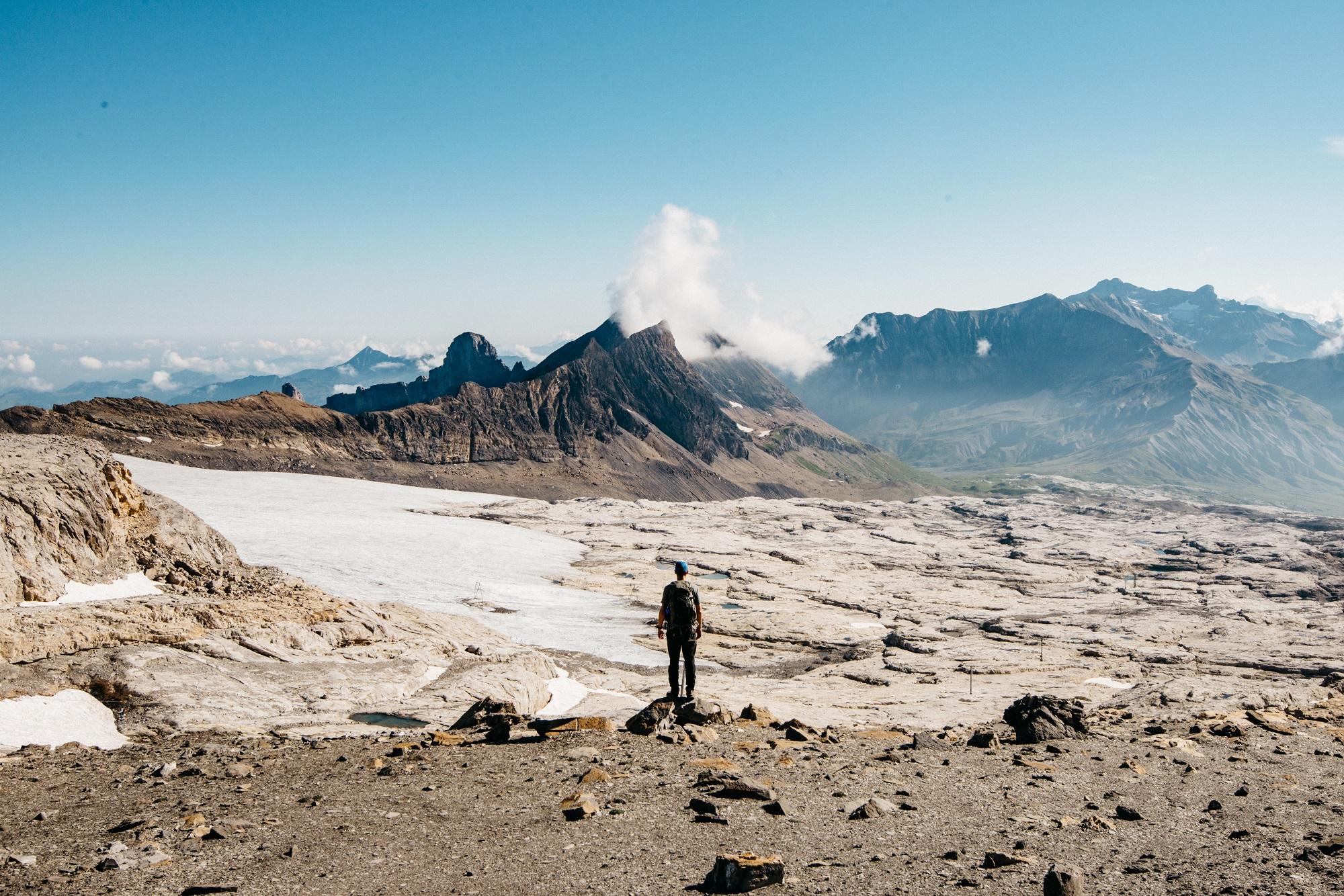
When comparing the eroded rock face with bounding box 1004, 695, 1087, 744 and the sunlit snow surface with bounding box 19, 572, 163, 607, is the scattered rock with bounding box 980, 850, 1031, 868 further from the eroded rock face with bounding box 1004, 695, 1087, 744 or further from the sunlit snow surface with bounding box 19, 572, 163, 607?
the sunlit snow surface with bounding box 19, 572, 163, 607

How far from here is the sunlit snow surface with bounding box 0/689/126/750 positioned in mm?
20250

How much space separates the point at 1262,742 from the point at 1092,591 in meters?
135

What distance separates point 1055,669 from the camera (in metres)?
76.3

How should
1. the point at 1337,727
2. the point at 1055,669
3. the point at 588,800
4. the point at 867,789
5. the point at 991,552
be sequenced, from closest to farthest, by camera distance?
the point at 588,800 → the point at 867,789 → the point at 1337,727 → the point at 1055,669 → the point at 991,552

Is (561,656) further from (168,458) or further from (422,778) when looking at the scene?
(168,458)

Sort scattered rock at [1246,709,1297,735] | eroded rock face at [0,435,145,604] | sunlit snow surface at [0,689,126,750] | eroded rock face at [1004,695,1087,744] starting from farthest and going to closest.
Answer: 1. eroded rock face at [0,435,145,604]
2. scattered rock at [1246,709,1297,735]
3. eroded rock face at [1004,695,1087,744]
4. sunlit snow surface at [0,689,126,750]

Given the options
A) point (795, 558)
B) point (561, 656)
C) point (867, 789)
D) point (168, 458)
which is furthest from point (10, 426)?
point (867, 789)

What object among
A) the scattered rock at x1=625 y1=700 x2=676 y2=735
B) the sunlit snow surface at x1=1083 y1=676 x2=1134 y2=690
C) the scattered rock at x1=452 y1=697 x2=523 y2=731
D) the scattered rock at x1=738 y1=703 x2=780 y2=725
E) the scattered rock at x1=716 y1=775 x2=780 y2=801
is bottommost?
the sunlit snow surface at x1=1083 y1=676 x2=1134 y2=690

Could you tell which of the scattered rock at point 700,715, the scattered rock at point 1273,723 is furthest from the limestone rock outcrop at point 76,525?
the scattered rock at point 1273,723

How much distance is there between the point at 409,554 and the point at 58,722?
97.7 meters

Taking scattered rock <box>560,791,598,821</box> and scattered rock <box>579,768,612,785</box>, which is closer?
scattered rock <box>560,791,598,821</box>

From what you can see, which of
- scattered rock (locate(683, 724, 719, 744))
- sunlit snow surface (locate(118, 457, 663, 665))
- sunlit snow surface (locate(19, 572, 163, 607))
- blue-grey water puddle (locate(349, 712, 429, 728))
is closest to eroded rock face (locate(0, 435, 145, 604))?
sunlit snow surface (locate(19, 572, 163, 607))

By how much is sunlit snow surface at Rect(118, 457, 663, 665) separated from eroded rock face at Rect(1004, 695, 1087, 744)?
4458 centimetres

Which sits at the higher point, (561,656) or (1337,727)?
(1337,727)
